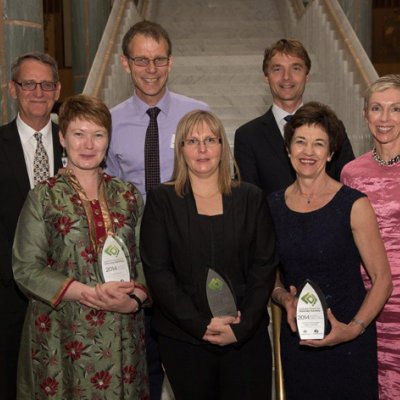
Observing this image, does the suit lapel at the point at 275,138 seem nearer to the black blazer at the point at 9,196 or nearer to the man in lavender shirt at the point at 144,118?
the man in lavender shirt at the point at 144,118

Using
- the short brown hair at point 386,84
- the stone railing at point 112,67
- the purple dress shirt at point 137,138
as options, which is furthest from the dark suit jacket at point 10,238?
the stone railing at point 112,67

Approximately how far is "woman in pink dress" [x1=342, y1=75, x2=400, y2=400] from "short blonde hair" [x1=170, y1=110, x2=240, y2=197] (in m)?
0.70

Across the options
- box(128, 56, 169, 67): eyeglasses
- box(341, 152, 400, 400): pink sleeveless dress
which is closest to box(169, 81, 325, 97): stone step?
box(128, 56, 169, 67): eyeglasses

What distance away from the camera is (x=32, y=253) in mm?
2928

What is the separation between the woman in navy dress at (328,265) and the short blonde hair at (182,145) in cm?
27

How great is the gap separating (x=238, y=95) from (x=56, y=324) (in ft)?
20.1

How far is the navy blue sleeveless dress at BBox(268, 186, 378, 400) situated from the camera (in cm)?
293

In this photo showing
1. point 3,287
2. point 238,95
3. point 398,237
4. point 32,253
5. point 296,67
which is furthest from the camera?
point 238,95

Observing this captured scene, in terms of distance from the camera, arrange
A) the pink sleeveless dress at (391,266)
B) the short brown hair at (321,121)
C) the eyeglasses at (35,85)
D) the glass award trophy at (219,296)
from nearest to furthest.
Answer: the glass award trophy at (219,296) < the short brown hair at (321,121) < the pink sleeveless dress at (391,266) < the eyeglasses at (35,85)

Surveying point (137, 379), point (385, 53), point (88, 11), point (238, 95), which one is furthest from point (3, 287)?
point (385, 53)

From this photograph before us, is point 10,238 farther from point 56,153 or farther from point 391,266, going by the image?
point 391,266

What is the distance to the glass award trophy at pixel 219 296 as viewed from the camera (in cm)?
279

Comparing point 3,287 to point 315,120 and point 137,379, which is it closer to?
point 137,379

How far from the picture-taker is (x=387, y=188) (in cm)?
323
